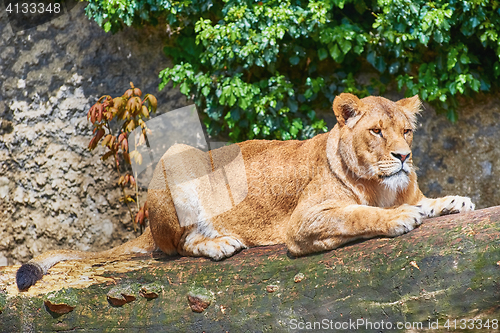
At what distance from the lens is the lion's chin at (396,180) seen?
12.0ft

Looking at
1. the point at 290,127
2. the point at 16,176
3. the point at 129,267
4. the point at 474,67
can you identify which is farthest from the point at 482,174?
the point at 16,176

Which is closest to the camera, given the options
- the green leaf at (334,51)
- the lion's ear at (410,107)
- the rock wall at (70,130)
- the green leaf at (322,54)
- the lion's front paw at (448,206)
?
the lion's front paw at (448,206)

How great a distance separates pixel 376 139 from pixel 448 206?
27.7 inches

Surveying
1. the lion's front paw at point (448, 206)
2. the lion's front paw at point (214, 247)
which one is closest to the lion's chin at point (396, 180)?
the lion's front paw at point (448, 206)

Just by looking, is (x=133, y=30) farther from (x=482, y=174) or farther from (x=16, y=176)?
(x=482, y=174)

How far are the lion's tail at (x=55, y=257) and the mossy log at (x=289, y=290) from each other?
0.10m

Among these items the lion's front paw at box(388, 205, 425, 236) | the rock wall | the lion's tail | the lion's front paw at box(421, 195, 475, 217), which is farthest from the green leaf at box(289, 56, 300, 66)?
the lion's front paw at box(388, 205, 425, 236)

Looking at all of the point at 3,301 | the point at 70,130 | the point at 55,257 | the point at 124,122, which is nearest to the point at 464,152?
the point at 124,122

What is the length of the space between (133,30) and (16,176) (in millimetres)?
2703

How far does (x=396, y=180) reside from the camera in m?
3.68

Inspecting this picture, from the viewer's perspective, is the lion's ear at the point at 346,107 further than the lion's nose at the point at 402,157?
Yes

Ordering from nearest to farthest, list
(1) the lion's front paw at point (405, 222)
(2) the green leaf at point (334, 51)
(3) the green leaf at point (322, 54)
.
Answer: (1) the lion's front paw at point (405, 222), (2) the green leaf at point (334, 51), (3) the green leaf at point (322, 54)

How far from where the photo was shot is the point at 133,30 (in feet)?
24.1

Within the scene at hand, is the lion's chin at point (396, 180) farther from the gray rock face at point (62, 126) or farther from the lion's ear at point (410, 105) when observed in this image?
the gray rock face at point (62, 126)
